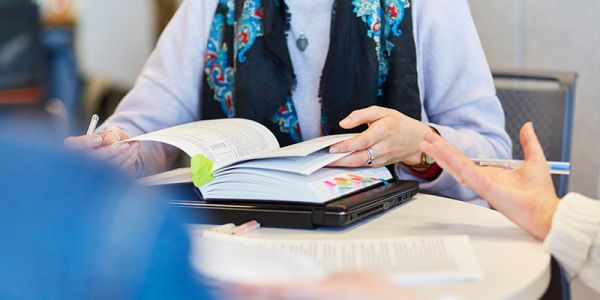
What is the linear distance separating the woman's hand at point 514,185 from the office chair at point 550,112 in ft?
2.49

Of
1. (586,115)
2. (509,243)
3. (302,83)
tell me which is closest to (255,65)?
(302,83)

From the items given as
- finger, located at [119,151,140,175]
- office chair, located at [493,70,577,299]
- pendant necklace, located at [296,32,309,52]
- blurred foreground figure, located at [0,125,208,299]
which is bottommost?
office chair, located at [493,70,577,299]

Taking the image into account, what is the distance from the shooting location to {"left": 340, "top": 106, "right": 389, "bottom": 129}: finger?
127cm

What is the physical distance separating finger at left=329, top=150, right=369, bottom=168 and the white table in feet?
0.32

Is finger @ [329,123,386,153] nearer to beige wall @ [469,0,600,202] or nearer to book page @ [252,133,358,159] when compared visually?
book page @ [252,133,358,159]

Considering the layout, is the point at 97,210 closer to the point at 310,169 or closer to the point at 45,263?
the point at 45,263

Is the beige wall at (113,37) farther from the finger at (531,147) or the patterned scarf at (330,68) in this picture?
the finger at (531,147)

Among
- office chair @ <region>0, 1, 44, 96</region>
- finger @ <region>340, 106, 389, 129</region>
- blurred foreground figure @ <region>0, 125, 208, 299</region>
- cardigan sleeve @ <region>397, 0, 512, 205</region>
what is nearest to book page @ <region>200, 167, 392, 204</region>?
finger @ <region>340, 106, 389, 129</region>

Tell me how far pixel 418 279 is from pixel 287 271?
0.81 ft

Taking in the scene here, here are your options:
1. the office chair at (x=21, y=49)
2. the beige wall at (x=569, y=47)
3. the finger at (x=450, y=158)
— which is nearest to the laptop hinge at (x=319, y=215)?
the finger at (x=450, y=158)

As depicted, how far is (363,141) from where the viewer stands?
4.08 feet

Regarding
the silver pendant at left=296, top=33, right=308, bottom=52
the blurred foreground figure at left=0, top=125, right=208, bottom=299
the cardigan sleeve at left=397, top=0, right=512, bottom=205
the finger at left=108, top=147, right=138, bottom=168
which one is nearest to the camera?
the blurred foreground figure at left=0, top=125, right=208, bottom=299

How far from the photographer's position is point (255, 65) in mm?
1572

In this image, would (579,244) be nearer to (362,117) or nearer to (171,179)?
(362,117)
